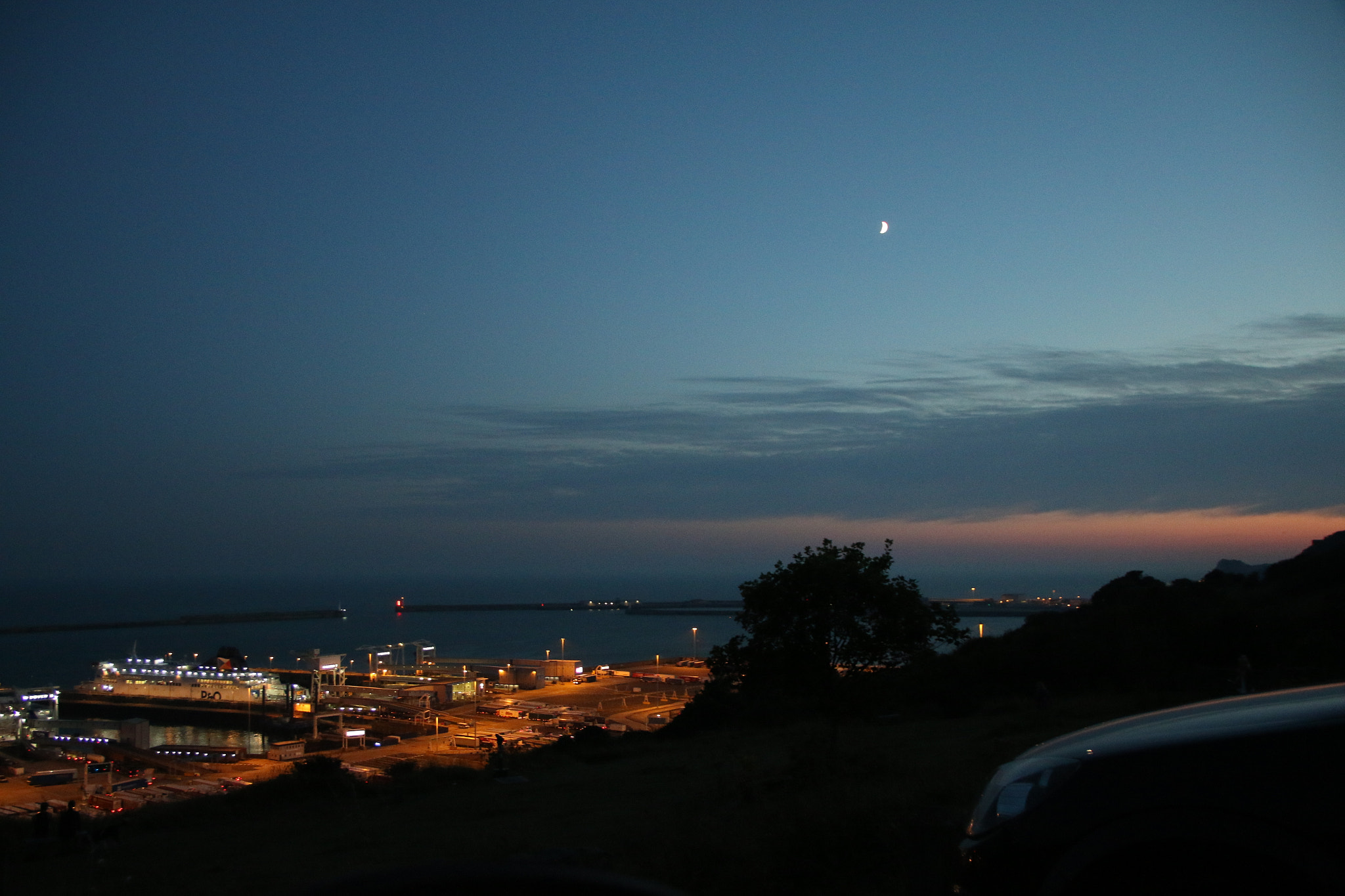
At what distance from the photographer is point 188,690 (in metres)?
60.2

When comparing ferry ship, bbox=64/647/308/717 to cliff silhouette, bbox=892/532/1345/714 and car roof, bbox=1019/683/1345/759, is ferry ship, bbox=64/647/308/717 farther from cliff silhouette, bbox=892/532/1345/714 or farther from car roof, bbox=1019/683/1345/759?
car roof, bbox=1019/683/1345/759

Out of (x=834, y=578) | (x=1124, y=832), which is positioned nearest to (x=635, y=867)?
(x=1124, y=832)

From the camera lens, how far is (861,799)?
665 centimetres

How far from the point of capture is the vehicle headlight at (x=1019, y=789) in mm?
2711

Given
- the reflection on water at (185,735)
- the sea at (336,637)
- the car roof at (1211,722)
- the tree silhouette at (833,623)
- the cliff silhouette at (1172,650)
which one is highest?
the car roof at (1211,722)

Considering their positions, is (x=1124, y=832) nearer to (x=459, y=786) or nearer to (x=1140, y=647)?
(x=459, y=786)

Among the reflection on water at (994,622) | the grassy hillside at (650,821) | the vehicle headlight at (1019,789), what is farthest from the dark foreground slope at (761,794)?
the reflection on water at (994,622)

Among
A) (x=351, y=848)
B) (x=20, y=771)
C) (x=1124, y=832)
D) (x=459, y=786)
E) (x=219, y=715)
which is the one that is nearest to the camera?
(x=1124, y=832)

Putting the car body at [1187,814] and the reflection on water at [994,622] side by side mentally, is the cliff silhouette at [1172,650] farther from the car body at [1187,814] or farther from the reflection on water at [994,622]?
the reflection on water at [994,622]

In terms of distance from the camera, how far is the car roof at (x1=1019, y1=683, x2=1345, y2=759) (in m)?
2.46

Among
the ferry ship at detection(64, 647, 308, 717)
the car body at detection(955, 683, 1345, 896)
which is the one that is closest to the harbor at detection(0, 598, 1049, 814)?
the ferry ship at detection(64, 647, 308, 717)

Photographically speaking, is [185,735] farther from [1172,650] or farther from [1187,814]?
[1187,814]

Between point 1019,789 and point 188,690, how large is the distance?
7036 centimetres

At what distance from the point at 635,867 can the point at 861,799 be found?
197cm
